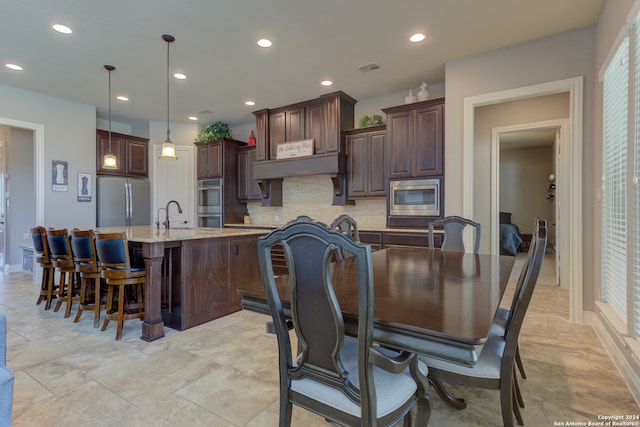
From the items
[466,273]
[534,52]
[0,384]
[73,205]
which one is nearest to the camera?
[0,384]

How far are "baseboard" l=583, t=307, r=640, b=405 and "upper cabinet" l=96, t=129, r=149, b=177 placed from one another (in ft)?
23.4

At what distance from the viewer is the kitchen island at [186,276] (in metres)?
2.73

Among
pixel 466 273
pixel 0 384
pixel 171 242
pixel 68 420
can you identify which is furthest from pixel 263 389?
pixel 171 242

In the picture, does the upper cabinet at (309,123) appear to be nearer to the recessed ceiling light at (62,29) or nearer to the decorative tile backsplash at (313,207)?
the decorative tile backsplash at (313,207)

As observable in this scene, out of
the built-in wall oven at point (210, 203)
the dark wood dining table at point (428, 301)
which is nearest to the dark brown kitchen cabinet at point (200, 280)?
the dark wood dining table at point (428, 301)

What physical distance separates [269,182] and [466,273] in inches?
171

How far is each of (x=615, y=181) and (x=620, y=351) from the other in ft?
4.17

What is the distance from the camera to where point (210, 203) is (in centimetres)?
612

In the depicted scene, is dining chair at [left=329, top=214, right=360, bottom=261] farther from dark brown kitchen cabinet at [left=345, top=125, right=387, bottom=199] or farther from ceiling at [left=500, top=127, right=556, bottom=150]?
ceiling at [left=500, top=127, right=556, bottom=150]

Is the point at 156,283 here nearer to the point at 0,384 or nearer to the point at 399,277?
the point at 0,384

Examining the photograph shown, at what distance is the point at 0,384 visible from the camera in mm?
975

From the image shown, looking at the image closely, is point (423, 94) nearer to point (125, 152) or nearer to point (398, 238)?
point (398, 238)

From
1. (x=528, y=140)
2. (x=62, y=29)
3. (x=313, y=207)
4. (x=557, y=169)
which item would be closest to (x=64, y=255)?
(x=62, y=29)

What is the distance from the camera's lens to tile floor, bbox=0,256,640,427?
5.48 ft
